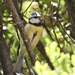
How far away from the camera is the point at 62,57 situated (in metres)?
0.70

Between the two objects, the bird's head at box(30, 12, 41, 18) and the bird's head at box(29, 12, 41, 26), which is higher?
the bird's head at box(30, 12, 41, 18)

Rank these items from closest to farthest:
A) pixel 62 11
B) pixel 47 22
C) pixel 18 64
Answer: pixel 18 64 → pixel 47 22 → pixel 62 11

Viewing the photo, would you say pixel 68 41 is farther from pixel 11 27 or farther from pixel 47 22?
pixel 11 27

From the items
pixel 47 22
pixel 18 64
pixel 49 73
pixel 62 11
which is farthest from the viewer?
pixel 62 11

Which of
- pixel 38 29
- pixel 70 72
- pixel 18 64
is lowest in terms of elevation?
pixel 18 64

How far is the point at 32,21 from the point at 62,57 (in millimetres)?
1321

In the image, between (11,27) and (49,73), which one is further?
(11,27)

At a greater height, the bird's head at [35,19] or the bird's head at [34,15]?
the bird's head at [34,15]

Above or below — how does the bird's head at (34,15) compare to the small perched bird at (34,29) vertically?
above

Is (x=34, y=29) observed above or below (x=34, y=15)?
below

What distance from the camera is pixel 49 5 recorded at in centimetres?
197

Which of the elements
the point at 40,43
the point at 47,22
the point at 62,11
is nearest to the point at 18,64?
the point at 40,43

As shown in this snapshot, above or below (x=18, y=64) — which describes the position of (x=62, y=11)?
above

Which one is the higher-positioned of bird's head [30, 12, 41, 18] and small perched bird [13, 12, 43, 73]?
bird's head [30, 12, 41, 18]
